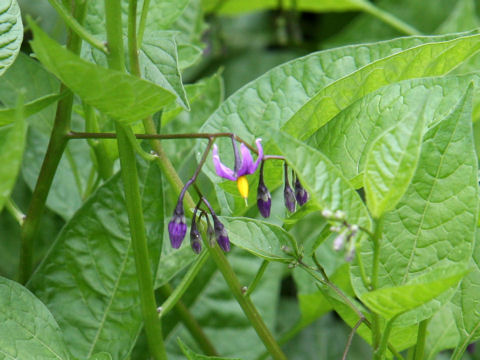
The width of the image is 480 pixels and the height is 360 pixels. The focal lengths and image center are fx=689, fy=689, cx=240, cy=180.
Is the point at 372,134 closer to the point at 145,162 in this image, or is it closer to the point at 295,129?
the point at 295,129

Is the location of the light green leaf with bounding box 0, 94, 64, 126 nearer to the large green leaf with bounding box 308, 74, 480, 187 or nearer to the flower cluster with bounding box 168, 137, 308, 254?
the flower cluster with bounding box 168, 137, 308, 254

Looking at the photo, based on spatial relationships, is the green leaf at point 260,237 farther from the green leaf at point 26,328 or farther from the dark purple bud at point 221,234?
the green leaf at point 26,328

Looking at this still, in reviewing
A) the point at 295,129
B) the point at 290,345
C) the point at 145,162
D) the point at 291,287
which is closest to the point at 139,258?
the point at 145,162

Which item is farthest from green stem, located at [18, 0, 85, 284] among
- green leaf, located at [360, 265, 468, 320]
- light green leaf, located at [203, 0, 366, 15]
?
light green leaf, located at [203, 0, 366, 15]

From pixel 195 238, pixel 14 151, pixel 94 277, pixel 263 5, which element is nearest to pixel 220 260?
pixel 195 238

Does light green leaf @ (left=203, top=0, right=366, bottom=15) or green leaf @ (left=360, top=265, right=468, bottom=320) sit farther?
light green leaf @ (left=203, top=0, right=366, bottom=15)

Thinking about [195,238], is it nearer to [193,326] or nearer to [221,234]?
[221,234]

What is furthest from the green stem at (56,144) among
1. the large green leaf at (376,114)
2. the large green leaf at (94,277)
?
the large green leaf at (376,114)
